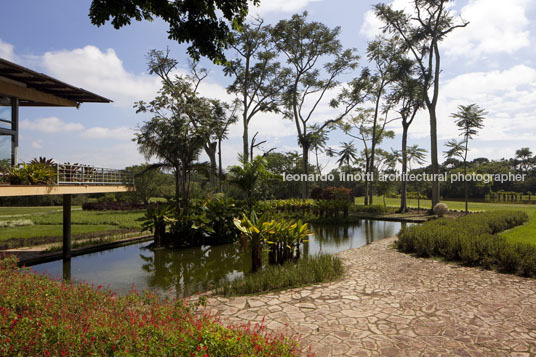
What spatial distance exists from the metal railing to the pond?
8.93 ft

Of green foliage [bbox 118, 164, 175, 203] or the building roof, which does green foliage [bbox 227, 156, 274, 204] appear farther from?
green foliage [bbox 118, 164, 175, 203]

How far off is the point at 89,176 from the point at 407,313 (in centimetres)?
1172

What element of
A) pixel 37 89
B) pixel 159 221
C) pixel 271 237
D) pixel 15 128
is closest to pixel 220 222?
pixel 159 221

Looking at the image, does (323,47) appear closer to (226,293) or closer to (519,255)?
(519,255)

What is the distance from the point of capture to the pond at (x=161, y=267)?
7.82m

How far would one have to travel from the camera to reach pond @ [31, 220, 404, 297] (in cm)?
782

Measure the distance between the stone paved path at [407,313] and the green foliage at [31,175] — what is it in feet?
23.0

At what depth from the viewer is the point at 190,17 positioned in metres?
5.43

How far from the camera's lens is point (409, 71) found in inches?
989

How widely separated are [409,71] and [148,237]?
76.0 feet

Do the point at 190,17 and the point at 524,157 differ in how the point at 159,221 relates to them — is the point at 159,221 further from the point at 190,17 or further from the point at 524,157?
the point at 524,157

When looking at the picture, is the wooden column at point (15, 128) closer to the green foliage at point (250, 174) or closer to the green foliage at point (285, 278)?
the green foliage at point (250, 174)

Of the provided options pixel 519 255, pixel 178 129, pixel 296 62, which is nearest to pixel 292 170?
pixel 296 62

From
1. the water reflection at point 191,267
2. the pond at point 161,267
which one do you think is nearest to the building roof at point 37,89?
the pond at point 161,267
